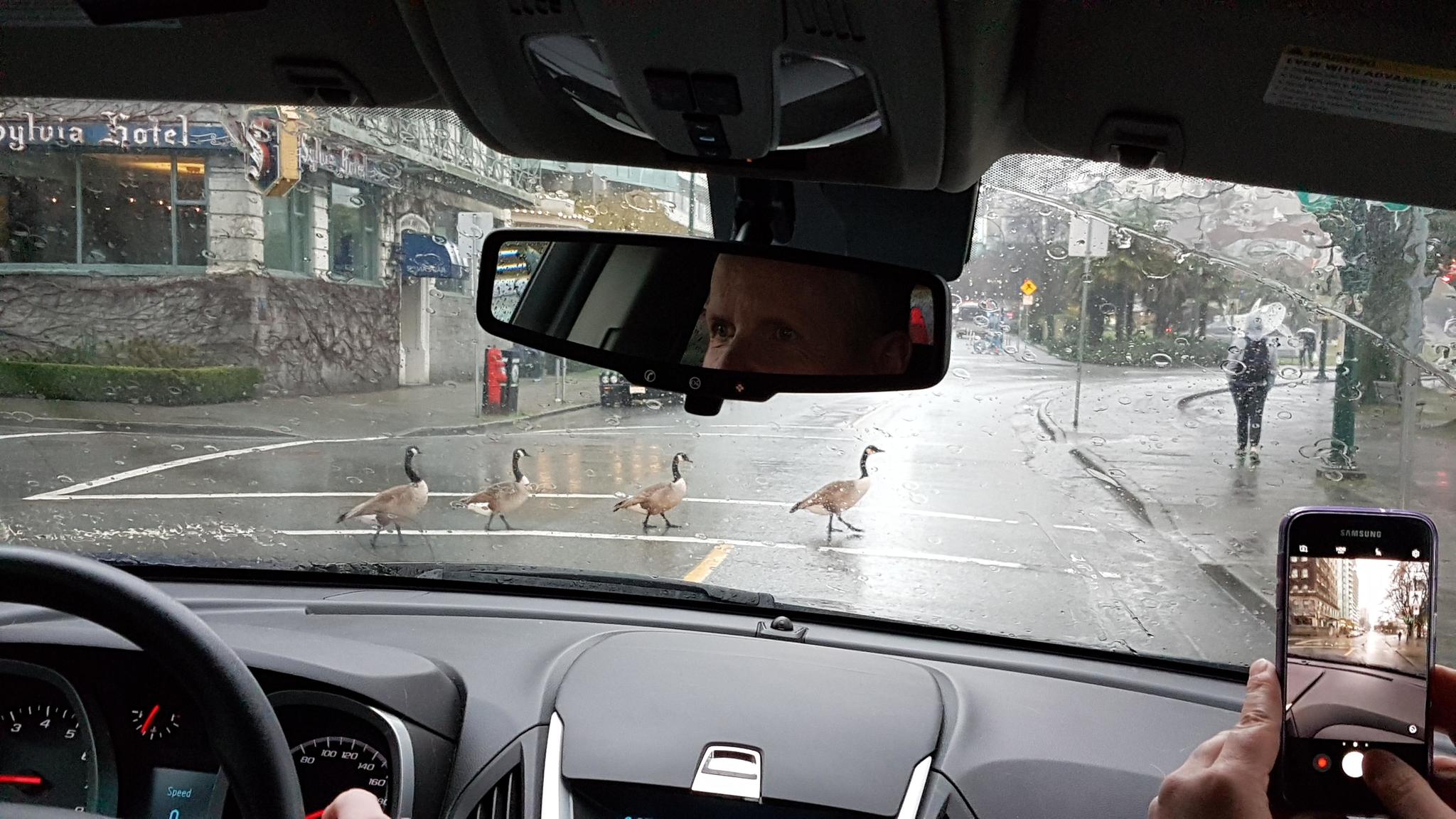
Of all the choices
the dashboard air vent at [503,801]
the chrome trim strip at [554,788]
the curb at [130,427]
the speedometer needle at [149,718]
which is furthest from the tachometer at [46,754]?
the curb at [130,427]

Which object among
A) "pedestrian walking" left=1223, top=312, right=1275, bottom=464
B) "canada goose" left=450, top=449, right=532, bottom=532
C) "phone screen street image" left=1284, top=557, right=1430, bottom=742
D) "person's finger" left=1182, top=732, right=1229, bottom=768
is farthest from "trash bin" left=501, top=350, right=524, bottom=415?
"person's finger" left=1182, top=732, right=1229, bottom=768

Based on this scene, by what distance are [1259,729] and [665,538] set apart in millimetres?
2812

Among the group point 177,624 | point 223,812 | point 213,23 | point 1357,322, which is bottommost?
point 223,812

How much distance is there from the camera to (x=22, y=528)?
438 centimetres

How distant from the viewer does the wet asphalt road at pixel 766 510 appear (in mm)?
3691

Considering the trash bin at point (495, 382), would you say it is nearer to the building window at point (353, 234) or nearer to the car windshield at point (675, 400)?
the car windshield at point (675, 400)

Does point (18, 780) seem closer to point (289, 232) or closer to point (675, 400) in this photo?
point (675, 400)

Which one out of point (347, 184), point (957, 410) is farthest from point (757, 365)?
point (347, 184)

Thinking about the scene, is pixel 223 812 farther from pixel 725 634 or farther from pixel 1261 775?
pixel 1261 775

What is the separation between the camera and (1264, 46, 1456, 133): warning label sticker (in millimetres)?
1645

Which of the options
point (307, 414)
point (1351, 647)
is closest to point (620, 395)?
point (307, 414)

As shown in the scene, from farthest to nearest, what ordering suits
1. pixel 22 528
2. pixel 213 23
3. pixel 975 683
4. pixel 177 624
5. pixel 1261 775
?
pixel 22 528 < pixel 975 683 < pixel 213 23 < pixel 177 624 < pixel 1261 775

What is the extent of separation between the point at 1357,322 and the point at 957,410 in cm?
169

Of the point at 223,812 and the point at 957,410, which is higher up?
the point at 957,410
